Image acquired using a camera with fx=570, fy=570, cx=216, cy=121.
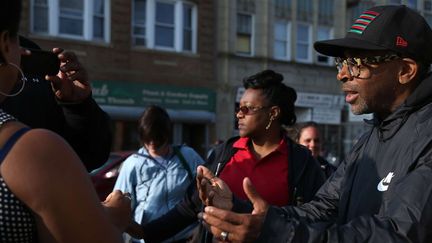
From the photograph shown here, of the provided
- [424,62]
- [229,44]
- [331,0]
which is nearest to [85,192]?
[424,62]

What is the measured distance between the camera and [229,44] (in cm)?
2067

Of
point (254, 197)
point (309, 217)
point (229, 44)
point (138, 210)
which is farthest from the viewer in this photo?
point (229, 44)

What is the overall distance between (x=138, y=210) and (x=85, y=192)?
133 inches

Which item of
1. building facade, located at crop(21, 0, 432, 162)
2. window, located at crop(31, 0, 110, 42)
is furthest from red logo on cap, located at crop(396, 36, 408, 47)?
window, located at crop(31, 0, 110, 42)

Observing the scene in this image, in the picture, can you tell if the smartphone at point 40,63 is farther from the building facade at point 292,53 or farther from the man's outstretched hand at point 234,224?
the building facade at point 292,53

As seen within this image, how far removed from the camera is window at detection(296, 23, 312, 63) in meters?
22.7

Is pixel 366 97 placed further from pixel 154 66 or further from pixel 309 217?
pixel 154 66

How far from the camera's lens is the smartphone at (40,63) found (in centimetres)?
213

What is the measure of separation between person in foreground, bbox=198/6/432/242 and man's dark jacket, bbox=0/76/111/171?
73 centimetres

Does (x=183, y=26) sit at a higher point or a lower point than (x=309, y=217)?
higher

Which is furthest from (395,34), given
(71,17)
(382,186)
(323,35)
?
(323,35)

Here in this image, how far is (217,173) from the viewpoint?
3559 mm

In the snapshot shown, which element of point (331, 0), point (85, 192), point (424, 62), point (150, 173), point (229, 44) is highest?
point (331, 0)

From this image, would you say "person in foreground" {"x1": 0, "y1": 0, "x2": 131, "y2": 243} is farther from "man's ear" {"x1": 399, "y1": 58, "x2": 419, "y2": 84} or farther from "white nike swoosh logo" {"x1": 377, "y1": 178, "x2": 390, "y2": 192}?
"man's ear" {"x1": 399, "y1": 58, "x2": 419, "y2": 84}
